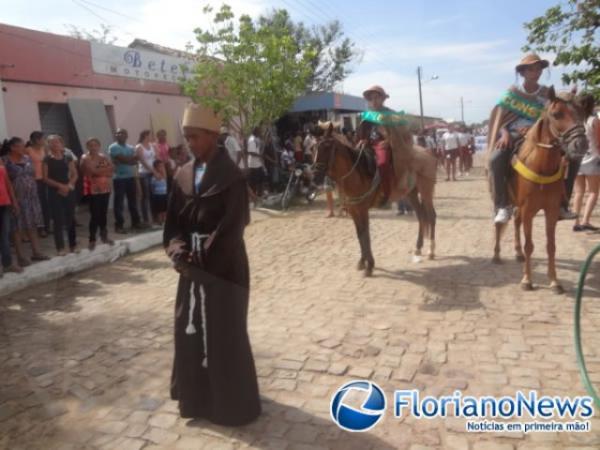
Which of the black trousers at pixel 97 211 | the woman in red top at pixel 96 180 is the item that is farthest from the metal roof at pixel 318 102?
the black trousers at pixel 97 211

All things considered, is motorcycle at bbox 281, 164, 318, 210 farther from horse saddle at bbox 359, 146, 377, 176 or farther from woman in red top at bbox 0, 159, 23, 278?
woman in red top at bbox 0, 159, 23, 278

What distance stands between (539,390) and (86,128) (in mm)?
12744

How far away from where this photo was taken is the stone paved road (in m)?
3.41

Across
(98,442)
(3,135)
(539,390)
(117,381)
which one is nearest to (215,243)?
(98,442)

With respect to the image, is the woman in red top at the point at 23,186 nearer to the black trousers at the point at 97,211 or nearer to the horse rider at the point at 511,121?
the black trousers at the point at 97,211

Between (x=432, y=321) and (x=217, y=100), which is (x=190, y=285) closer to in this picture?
(x=432, y=321)

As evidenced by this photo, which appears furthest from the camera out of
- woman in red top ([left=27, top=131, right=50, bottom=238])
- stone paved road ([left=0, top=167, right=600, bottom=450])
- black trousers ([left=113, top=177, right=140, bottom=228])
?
black trousers ([left=113, top=177, right=140, bottom=228])

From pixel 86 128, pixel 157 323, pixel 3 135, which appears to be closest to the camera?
pixel 157 323

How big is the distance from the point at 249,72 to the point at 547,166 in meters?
8.98

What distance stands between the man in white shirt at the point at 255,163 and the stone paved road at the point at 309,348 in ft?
20.3

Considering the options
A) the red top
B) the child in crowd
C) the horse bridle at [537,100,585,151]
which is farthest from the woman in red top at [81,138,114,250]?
the horse bridle at [537,100,585,151]

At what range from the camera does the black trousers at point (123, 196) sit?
33.2 ft

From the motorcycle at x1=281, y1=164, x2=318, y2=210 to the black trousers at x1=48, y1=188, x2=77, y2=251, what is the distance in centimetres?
588

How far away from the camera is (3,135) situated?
11219 mm
